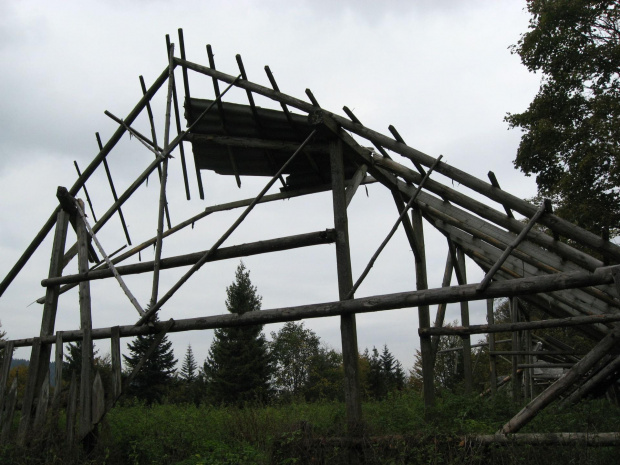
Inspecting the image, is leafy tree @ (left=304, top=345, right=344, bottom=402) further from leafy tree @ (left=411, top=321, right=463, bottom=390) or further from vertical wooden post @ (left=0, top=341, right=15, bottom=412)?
vertical wooden post @ (left=0, top=341, right=15, bottom=412)

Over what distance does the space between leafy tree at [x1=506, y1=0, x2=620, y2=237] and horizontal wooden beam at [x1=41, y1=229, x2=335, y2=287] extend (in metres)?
9.43

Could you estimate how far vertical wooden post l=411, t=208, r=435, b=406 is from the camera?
906 centimetres

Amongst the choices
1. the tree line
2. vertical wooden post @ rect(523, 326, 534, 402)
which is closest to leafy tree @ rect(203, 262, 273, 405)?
the tree line

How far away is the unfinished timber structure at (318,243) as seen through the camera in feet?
21.4

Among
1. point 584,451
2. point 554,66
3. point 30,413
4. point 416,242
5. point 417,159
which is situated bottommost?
point 584,451

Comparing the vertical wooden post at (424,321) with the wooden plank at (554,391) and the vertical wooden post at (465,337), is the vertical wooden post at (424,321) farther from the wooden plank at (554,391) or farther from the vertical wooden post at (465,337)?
the wooden plank at (554,391)

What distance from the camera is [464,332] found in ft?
33.5

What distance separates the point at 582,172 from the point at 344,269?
9741 mm

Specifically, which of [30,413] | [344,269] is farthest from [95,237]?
[344,269]

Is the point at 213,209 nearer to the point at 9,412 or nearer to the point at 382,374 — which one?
the point at 9,412

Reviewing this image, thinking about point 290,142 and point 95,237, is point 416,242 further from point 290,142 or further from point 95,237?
point 95,237

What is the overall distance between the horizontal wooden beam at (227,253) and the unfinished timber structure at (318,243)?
0.07 ft

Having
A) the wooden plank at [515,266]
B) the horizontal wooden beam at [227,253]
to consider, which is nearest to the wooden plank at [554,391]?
the wooden plank at [515,266]

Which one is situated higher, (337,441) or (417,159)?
(417,159)
